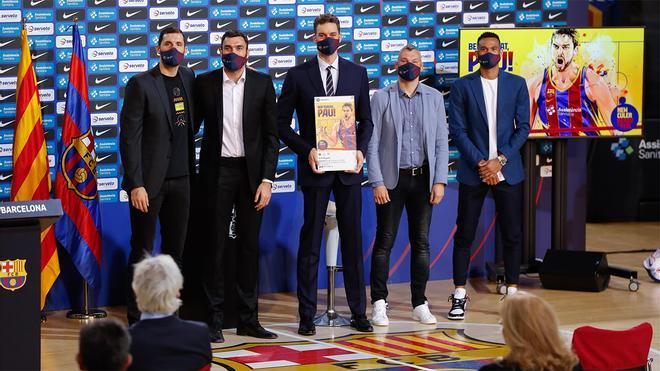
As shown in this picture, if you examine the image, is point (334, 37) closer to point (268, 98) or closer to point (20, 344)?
point (268, 98)

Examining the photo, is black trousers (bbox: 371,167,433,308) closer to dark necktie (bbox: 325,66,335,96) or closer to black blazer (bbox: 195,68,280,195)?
dark necktie (bbox: 325,66,335,96)

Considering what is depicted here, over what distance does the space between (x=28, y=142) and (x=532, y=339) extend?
15.8ft

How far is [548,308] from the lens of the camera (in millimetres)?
3902

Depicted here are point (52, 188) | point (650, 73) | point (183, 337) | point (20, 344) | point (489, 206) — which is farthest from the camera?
point (650, 73)

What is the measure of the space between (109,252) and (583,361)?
4535mm

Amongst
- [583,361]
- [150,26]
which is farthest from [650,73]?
[583,361]

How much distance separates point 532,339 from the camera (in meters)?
3.87

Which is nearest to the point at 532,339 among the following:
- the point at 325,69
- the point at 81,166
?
the point at 325,69

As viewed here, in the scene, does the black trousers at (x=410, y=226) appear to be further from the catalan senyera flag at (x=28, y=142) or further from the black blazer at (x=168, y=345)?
the black blazer at (x=168, y=345)

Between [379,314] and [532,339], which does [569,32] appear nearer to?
[379,314]

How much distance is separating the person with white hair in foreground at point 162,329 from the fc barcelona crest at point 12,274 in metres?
1.42

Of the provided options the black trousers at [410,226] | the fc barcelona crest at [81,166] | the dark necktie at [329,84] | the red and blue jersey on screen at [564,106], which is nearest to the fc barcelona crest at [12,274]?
the fc barcelona crest at [81,166]

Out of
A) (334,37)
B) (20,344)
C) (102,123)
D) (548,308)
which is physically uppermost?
(334,37)

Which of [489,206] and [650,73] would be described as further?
[650,73]
